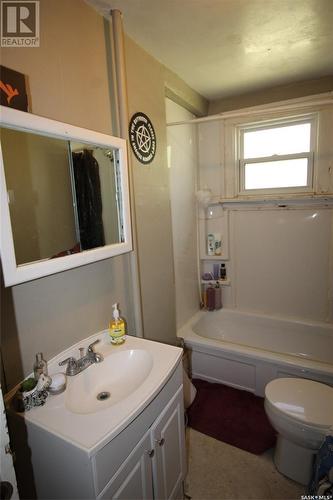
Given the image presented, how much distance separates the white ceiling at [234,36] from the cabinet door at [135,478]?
6.49 ft

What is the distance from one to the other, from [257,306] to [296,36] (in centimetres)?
225

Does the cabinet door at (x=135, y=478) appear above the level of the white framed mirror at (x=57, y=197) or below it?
below

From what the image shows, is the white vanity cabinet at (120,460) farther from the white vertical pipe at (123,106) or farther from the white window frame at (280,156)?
the white window frame at (280,156)

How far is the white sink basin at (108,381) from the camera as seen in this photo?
1.07 m

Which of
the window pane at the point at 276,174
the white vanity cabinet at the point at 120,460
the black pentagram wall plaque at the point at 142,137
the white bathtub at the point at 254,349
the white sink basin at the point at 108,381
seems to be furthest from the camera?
the window pane at the point at 276,174

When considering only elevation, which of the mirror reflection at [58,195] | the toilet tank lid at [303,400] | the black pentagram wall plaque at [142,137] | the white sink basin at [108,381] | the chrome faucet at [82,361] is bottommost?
the toilet tank lid at [303,400]

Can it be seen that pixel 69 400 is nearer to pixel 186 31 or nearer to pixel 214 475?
pixel 214 475

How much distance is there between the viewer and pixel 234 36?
5.25 ft

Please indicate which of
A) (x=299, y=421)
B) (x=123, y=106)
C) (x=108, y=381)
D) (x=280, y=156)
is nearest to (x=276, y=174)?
(x=280, y=156)

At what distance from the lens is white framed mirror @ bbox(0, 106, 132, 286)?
3.01 feet

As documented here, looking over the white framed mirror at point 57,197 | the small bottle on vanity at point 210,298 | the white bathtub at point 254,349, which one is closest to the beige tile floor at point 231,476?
the white bathtub at point 254,349

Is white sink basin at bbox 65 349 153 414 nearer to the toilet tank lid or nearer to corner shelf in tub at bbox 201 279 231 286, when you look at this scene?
the toilet tank lid

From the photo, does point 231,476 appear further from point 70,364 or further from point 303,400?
point 70,364

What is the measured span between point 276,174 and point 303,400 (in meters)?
1.94
